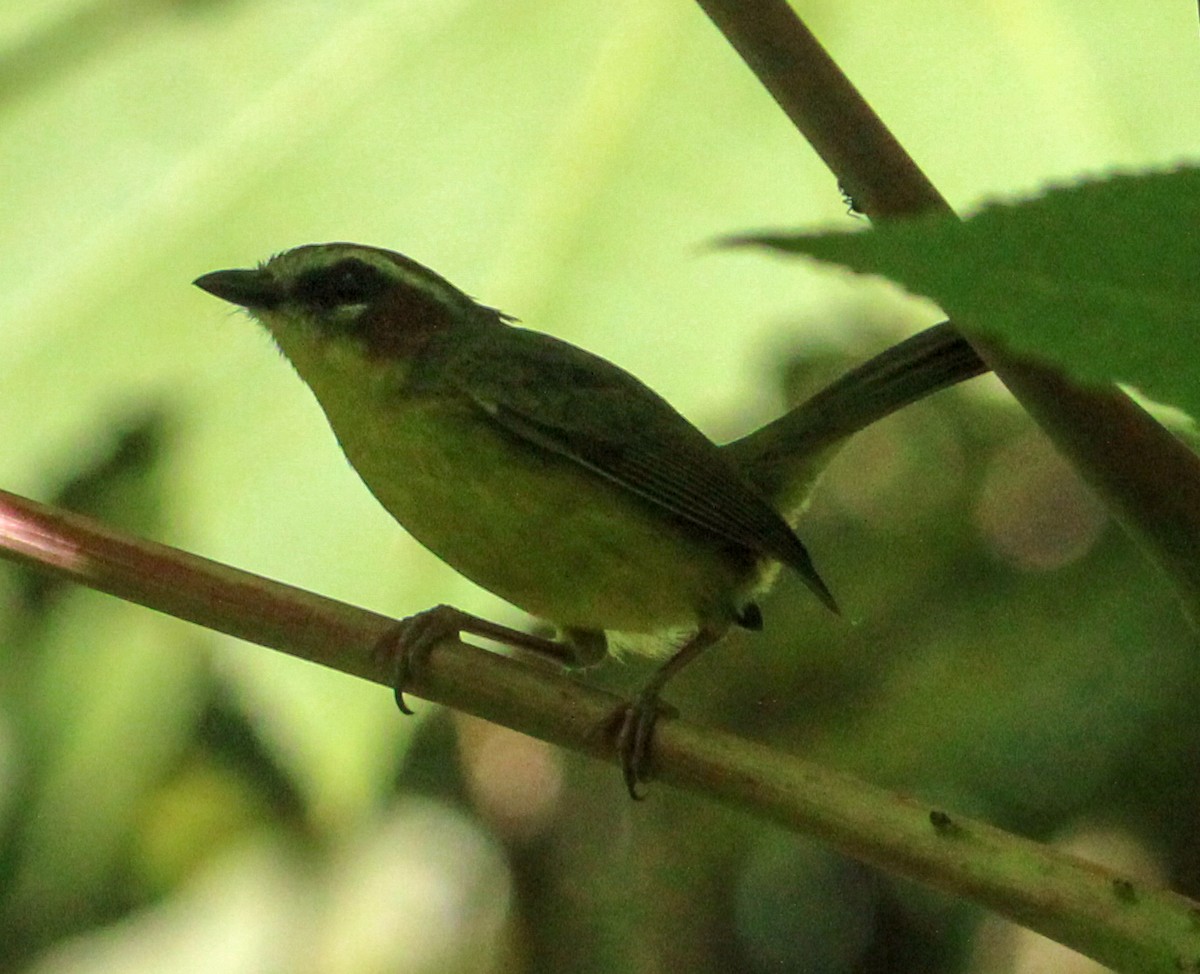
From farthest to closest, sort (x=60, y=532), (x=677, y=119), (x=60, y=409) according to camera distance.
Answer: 1. (x=677, y=119)
2. (x=60, y=409)
3. (x=60, y=532)

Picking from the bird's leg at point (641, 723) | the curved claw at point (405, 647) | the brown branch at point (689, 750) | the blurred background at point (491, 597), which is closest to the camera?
the brown branch at point (689, 750)

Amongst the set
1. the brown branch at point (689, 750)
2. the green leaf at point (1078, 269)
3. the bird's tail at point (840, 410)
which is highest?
the green leaf at point (1078, 269)

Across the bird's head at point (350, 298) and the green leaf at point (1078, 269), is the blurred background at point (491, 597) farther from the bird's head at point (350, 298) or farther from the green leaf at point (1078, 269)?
the green leaf at point (1078, 269)

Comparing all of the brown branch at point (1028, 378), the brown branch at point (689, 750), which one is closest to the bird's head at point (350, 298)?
the brown branch at point (689, 750)

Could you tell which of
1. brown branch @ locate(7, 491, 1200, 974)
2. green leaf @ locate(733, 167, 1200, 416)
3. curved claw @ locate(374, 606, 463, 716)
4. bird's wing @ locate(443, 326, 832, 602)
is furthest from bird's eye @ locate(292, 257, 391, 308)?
green leaf @ locate(733, 167, 1200, 416)

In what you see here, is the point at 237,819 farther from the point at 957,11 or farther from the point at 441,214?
the point at 957,11

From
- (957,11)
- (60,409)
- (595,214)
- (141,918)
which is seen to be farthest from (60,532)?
(141,918)
